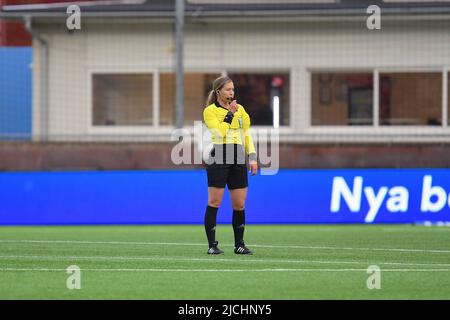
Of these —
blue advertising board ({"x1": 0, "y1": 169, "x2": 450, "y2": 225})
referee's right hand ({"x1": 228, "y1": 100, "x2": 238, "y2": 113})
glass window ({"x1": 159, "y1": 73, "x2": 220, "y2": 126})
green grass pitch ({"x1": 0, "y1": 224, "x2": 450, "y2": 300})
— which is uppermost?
glass window ({"x1": 159, "y1": 73, "x2": 220, "y2": 126})

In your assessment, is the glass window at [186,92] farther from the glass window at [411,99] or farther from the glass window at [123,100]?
the glass window at [411,99]

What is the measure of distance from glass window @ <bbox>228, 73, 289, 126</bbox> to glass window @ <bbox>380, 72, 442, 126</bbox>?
204 cm

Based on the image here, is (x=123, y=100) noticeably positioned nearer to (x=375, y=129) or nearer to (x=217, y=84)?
(x=375, y=129)

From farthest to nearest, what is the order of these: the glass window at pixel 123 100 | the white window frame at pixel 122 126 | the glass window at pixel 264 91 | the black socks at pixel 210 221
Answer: the glass window at pixel 123 100, the white window frame at pixel 122 126, the glass window at pixel 264 91, the black socks at pixel 210 221

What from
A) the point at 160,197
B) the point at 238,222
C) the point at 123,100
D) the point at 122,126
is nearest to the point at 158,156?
the point at 122,126

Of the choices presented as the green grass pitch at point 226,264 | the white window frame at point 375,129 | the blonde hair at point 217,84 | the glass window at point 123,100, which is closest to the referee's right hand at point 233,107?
the blonde hair at point 217,84

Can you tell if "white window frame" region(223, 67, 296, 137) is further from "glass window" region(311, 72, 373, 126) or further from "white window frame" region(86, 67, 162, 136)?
"white window frame" region(86, 67, 162, 136)

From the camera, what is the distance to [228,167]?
38.8 feet

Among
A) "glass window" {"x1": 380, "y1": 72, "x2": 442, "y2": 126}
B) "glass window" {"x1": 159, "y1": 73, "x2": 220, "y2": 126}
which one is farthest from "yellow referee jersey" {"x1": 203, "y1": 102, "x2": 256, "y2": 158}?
"glass window" {"x1": 380, "y1": 72, "x2": 442, "y2": 126}

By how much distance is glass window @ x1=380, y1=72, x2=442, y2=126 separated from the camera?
899 inches

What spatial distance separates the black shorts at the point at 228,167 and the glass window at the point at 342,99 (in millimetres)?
11130

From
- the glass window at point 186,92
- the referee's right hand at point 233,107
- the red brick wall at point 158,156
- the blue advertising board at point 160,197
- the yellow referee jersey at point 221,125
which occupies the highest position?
the glass window at point 186,92

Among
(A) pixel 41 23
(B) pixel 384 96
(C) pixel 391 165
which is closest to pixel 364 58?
(B) pixel 384 96

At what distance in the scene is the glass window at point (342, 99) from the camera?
75.3 feet
